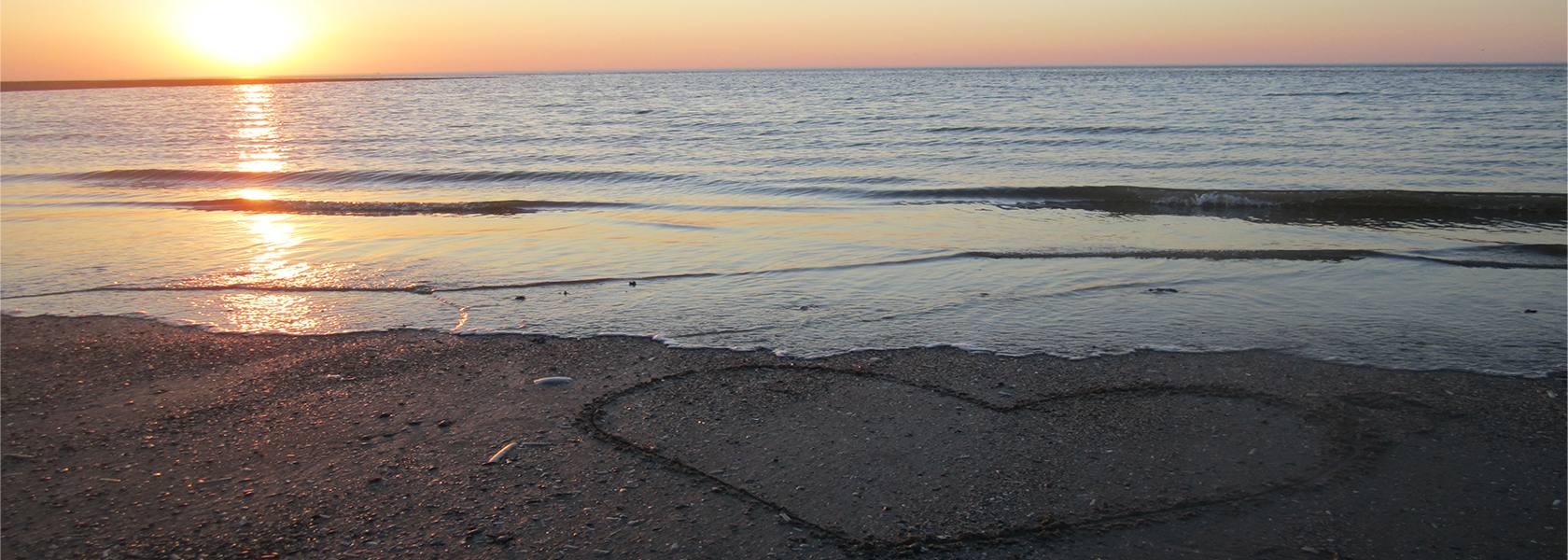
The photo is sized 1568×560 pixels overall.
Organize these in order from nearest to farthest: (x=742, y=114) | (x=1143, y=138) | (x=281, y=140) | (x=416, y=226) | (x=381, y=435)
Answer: (x=381, y=435) < (x=416, y=226) < (x=1143, y=138) < (x=281, y=140) < (x=742, y=114)

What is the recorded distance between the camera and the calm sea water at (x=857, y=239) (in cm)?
586

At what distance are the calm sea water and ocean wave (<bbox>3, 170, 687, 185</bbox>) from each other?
11 cm

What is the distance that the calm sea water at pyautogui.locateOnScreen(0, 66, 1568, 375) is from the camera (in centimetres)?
586

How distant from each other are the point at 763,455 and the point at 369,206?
11.0 meters

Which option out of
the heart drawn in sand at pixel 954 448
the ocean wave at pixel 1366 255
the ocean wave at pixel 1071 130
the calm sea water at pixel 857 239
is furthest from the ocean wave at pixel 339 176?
the heart drawn in sand at pixel 954 448

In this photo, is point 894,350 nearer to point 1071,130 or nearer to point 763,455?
point 763,455

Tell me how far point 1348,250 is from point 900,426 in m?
6.71

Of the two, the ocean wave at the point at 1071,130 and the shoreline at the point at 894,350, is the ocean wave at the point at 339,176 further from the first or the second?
the ocean wave at the point at 1071,130

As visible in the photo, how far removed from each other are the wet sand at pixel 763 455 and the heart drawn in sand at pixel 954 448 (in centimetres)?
1

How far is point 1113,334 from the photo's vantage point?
18.2 feet

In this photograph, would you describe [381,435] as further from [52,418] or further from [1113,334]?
[1113,334]

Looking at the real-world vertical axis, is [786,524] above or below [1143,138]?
below

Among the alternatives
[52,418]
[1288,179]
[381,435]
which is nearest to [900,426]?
[381,435]

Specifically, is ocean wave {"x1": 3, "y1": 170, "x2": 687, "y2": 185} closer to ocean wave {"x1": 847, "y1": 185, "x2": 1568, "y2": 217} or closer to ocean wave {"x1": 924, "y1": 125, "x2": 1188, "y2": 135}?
ocean wave {"x1": 847, "y1": 185, "x2": 1568, "y2": 217}
